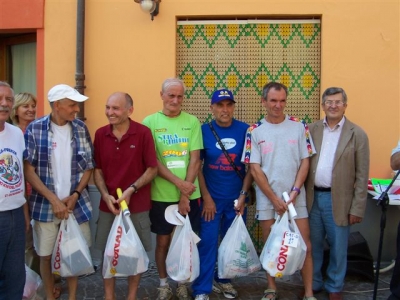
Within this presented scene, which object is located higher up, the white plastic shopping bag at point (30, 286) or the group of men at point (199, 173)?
the group of men at point (199, 173)

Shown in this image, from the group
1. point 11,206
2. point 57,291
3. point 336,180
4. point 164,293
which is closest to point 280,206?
point 336,180

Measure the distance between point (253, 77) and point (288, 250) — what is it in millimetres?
2470

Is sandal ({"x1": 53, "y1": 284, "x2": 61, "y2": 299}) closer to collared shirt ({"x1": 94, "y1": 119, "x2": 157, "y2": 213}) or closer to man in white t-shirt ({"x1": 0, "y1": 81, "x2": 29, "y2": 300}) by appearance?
man in white t-shirt ({"x1": 0, "y1": 81, "x2": 29, "y2": 300})

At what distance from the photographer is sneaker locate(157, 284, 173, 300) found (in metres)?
4.43

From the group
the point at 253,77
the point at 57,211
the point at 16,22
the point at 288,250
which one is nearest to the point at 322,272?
the point at 288,250

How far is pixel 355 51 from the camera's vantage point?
5.40m

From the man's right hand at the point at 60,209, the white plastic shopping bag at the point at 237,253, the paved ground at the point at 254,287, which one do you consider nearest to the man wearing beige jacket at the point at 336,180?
the paved ground at the point at 254,287

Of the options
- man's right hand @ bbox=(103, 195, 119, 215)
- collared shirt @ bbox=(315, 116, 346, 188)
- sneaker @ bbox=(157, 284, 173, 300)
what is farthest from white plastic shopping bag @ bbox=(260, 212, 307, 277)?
man's right hand @ bbox=(103, 195, 119, 215)

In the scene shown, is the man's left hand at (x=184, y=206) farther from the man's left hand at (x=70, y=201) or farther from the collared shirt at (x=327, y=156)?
the collared shirt at (x=327, y=156)

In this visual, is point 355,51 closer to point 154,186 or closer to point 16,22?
point 154,186

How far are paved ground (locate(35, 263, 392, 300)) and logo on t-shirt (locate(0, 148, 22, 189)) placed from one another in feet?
5.49

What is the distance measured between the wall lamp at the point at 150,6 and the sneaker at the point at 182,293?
10.2 ft

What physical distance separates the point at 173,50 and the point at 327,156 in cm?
236

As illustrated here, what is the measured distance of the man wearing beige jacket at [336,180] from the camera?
4.16 metres
